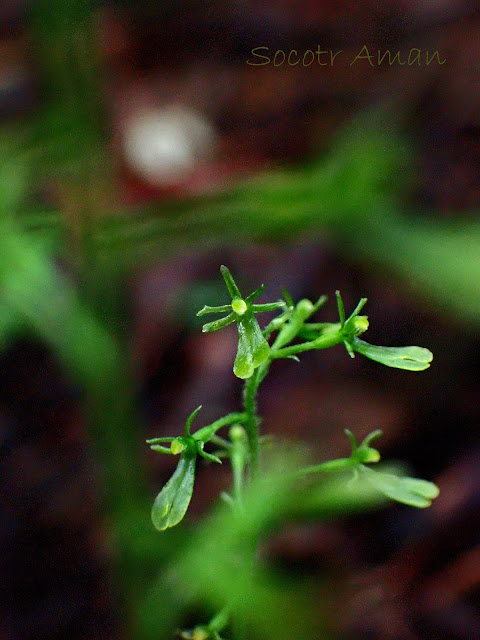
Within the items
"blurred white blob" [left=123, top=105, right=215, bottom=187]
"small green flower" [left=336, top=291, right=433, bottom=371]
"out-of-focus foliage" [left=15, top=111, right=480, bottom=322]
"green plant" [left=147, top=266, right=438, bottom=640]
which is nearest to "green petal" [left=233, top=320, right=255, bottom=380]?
"green plant" [left=147, top=266, right=438, bottom=640]

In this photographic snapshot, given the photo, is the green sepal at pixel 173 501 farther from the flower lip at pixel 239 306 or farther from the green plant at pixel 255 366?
the flower lip at pixel 239 306

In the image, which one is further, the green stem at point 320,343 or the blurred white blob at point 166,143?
the blurred white blob at point 166,143

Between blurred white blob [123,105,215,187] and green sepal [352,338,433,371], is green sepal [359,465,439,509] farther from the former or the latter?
blurred white blob [123,105,215,187]

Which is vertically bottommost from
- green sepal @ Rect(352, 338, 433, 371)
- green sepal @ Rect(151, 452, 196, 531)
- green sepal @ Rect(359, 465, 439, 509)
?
green sepal @ Rect(359, 465, 439, 509)

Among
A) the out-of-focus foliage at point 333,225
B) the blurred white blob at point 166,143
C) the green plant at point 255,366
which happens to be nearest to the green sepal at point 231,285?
the green plant at point 255,366

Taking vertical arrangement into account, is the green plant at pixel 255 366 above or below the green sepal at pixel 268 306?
below

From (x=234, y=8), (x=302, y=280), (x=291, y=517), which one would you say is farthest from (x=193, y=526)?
(x=234, y=8)

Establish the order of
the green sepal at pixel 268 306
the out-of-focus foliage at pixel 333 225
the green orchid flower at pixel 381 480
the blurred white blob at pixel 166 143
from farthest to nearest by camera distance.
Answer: the blurred white blob at pixel 166 143 → the out-of-focus foliage at pixel 333 225 → the green orchid flower at pixel 381 480 → the green sepal at pixel 268 306

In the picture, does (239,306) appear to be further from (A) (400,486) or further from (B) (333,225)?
(B) (333,225)
